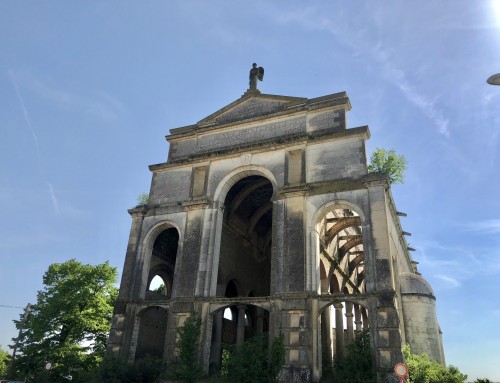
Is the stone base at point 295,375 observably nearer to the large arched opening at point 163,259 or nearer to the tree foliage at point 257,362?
the tree foliage at point 257,362

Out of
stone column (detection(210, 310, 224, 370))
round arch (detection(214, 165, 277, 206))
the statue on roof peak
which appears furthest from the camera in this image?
the statue on roof peak

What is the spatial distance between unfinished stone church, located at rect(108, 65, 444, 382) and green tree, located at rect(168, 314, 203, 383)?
2.39 feet

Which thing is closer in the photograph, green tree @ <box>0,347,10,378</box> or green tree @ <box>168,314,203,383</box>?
green tree @ <box>168,314,203,383</box>

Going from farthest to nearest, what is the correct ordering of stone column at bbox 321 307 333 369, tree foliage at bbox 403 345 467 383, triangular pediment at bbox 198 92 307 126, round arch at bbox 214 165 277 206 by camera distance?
1. stone column at bbox 321 307 333 369
2. triangular pediment at bbox 198 92 307 126
3. round arch at bbox 214 165 277 206
4. tree foliage at bbox 403 345 467 383

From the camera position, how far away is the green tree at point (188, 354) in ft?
54.0

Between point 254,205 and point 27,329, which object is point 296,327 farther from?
point 27,329

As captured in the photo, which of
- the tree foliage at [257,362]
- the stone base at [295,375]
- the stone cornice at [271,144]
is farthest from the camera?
→ the stone cornice at [271,144]

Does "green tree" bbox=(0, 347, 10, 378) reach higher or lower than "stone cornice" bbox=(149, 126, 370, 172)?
lower

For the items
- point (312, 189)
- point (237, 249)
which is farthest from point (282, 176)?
point (237, 249)

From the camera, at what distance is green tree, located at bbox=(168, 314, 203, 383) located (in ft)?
54.0

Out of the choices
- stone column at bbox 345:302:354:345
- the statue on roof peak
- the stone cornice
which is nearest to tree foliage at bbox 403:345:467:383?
stone column at bbox 345:302:354:345

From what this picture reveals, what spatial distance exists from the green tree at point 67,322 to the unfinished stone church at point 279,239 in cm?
370

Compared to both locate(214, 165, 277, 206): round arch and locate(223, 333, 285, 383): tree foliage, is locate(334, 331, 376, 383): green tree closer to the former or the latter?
locate(223, 333, 285, 383): tree foliage

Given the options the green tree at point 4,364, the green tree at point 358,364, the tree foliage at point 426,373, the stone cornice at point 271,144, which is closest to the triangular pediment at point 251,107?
the stone cornice at point 271,144
